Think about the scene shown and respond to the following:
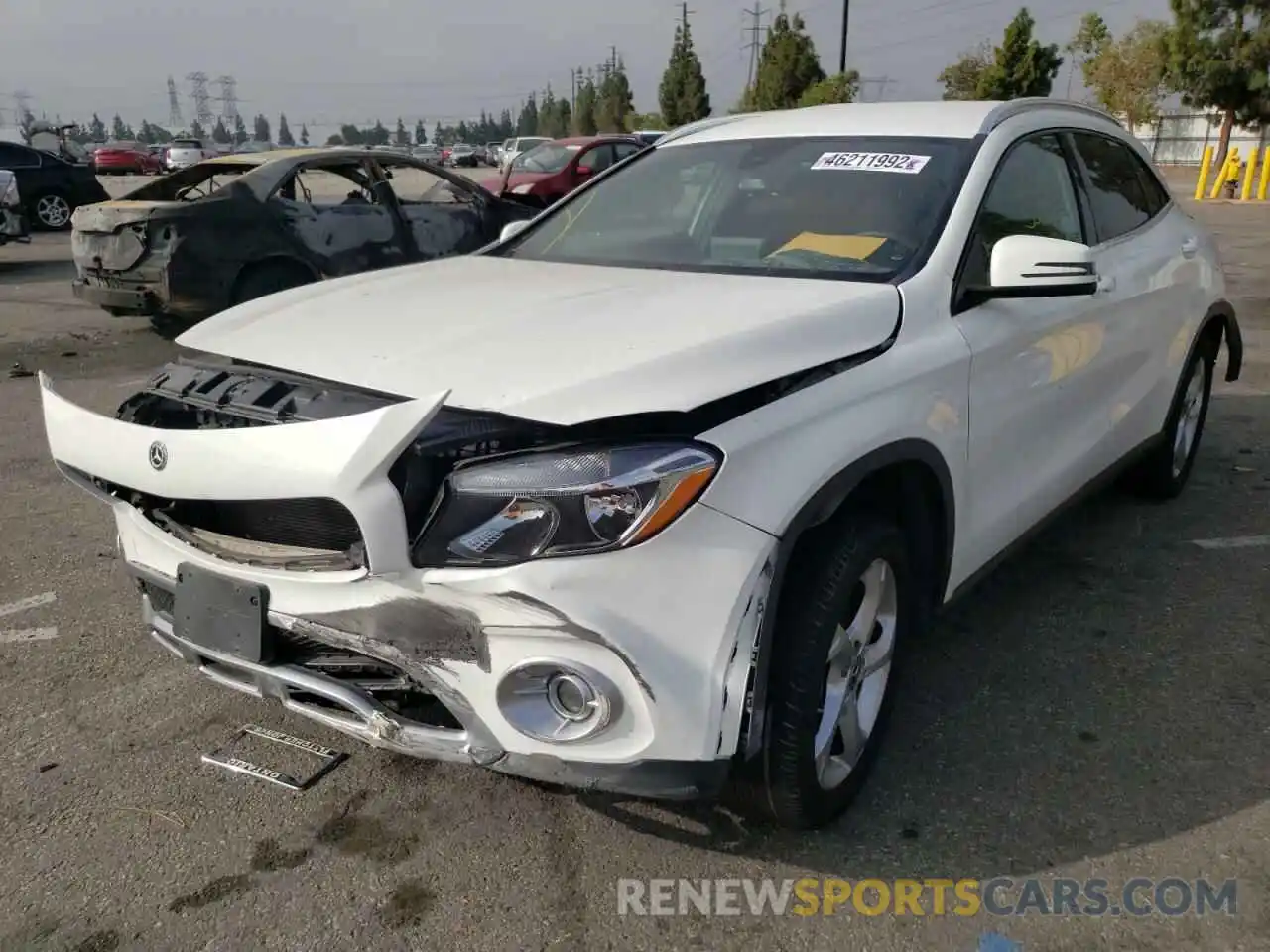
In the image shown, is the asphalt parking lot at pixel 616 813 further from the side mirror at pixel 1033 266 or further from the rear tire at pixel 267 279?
the rear tire at pixel 267 279

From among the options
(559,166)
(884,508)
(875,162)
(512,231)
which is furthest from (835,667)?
(559,166)

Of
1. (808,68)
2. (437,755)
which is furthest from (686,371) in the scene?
(808,68)

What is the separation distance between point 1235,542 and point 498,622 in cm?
366

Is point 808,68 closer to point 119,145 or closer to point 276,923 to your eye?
point 119,145

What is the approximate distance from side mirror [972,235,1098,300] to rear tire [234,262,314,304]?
6.25 m

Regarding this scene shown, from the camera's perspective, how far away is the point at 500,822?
264cm

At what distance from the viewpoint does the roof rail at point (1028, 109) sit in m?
3.32

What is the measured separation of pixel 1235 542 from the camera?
4461 mm

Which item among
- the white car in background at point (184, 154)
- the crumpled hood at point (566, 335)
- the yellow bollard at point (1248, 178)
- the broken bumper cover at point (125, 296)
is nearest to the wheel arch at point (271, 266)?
the broken bumper cover at point (125, 296)

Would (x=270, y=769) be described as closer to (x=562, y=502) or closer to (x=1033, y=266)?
(x=562, y=502)

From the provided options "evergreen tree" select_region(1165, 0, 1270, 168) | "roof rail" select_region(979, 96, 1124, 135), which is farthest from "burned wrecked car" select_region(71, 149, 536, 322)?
"evergreen tree" select_region(1165, 0, 1270, 168)

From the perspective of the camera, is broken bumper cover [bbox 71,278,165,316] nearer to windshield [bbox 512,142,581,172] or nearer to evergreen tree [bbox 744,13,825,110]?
windshield [bbox 512,142,581,172]

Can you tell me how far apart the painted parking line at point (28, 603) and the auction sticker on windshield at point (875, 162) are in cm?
308

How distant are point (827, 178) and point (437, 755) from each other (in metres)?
2.11
